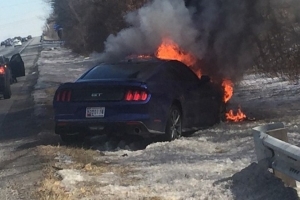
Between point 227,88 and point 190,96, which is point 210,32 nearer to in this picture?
point 227,88

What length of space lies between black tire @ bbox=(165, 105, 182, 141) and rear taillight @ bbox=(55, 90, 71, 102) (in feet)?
5.02

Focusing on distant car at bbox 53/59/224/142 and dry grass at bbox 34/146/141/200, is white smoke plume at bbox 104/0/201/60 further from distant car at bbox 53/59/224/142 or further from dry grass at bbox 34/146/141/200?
dry grass at bbox 34/146/141/200

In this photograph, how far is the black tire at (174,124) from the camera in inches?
377

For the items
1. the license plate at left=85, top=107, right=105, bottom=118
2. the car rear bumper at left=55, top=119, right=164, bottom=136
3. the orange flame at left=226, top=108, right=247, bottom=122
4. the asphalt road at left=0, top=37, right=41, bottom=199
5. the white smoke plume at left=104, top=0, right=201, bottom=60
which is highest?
the white smoke plume at left=104, top=0, right=201, bottom=60

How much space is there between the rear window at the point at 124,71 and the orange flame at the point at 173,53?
2.16 m

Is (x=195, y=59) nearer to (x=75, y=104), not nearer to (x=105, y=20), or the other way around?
(x=75, y=104)

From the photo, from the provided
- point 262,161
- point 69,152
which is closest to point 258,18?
point 69,152

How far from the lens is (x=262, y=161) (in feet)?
20.7

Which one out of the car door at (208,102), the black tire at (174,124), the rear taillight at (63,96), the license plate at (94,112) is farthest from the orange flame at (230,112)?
the rear taillight at (63,96)

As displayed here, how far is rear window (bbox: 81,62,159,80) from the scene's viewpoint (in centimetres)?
970

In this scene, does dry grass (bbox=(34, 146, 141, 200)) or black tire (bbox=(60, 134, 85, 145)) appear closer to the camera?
dry grass (bbox=(34, 146, 141, 200))

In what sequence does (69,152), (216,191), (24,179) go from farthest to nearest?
(69,152)
(24,179)
(216,191)

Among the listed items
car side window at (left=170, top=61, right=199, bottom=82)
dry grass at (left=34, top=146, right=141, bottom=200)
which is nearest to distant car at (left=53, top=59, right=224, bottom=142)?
car side window at (left=170, top=61, right=199, bottom=82)

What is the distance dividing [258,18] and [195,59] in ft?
4.69
